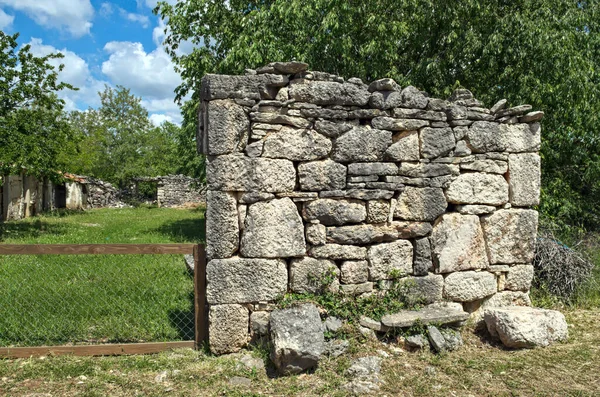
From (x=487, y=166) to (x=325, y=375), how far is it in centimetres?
288

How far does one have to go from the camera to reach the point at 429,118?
4531 mm

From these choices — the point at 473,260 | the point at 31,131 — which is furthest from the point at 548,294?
the point at 31,131

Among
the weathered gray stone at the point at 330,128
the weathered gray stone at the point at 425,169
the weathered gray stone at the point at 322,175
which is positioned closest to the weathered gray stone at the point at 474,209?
the weathered gray stone at the point at 425,169

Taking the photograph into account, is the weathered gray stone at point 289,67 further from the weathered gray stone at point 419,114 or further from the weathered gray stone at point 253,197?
the weathered gray stone at point 253,197

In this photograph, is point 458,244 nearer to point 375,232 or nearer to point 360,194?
point 375,232

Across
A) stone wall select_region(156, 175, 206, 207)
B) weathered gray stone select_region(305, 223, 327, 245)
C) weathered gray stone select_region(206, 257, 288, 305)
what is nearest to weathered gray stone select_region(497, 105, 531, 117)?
weathered gray stone select_region(305, 223, 327, 245)

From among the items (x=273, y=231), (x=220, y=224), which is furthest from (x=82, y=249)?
(x=273, y=231)

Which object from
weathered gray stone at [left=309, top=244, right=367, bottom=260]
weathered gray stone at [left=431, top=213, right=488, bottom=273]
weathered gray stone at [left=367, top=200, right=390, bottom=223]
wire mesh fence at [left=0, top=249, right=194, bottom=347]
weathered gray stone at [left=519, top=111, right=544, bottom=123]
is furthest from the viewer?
weathered gray stone at [left=519, top=111, right=544, bottom=123]

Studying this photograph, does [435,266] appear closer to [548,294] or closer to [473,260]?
[473,260]

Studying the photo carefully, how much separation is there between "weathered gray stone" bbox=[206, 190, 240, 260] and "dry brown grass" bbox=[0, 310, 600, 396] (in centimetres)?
102

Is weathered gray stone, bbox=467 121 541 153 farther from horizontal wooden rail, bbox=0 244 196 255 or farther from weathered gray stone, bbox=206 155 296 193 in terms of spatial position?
horizontal wooden rail, bbox=0 244 196 255

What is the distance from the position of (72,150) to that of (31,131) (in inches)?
126

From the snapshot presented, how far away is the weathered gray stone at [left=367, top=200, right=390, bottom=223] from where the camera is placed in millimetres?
4375

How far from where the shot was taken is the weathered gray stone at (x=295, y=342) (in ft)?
12.0
